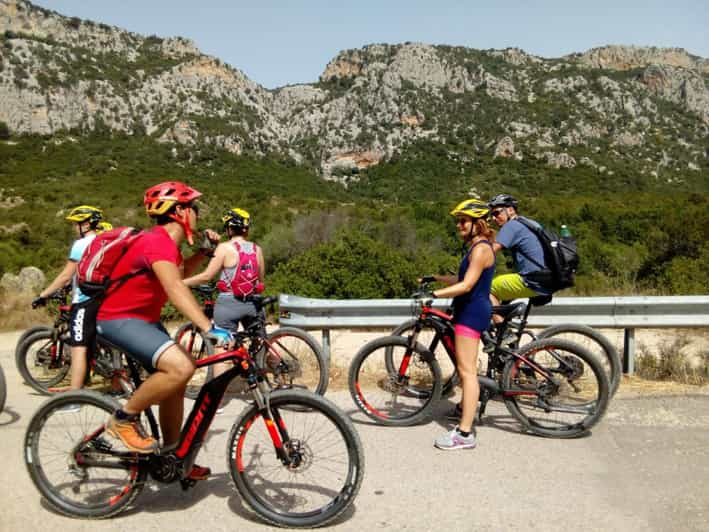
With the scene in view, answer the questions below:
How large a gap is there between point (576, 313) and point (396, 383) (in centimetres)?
253

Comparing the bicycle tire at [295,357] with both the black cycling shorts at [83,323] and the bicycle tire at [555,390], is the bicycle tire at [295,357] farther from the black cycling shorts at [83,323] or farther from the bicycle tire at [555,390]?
the bicycle tire at [555,390]

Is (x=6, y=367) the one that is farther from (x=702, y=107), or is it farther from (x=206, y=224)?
(x=702, y=107)

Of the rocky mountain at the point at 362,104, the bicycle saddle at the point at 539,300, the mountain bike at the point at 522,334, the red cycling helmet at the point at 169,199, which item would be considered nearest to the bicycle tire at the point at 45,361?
the mountain bike at the point at 522,334

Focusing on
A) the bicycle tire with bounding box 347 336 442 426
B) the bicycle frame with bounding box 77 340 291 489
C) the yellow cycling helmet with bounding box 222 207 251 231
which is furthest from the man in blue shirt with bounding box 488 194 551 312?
the bicycle frame with bounding box 77 340 291 489

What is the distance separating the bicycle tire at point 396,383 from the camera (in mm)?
5262

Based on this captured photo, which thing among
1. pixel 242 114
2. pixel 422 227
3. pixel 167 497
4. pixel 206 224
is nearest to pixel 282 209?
pixel 206 224

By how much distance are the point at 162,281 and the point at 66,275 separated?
11.1 ft

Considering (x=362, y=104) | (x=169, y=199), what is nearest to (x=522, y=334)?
(x=169, y=199)

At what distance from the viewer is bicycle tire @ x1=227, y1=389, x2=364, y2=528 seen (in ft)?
11.3

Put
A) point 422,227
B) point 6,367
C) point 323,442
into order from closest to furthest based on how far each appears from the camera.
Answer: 1. point 323,442
2. point 6,367
3. point 422,227

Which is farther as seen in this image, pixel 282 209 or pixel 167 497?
pixel 282 209

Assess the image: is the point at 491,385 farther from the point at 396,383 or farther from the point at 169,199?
the point at 169,199

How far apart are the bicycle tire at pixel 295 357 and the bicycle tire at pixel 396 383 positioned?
582 mm

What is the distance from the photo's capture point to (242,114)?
92.4 meters
